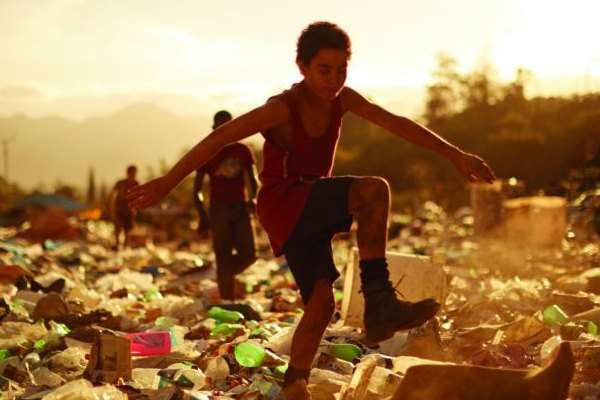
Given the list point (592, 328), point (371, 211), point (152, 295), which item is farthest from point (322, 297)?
point (152, 295)

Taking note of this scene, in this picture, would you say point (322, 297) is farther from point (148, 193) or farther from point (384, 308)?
point (148, 193)

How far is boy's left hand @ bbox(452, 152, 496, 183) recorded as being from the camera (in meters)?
2.76

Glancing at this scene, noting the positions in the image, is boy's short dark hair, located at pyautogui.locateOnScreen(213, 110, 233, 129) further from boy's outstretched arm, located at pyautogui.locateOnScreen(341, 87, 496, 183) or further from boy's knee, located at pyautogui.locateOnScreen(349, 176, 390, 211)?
boy's knee, located at pyautogui.locateOnScreen(349, 176, 390, 211)

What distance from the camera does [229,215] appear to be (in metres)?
5.63

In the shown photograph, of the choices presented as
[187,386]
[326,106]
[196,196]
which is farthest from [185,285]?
[326,106]

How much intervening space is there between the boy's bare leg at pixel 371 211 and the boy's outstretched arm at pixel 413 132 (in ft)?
1.18

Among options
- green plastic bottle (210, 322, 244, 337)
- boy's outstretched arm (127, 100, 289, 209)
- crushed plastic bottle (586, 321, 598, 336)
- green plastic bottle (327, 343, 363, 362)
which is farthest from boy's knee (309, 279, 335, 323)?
crushed plastic bottle (586, 321, 598, 336)

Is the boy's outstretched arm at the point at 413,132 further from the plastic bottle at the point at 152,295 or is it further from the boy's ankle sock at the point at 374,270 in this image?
the plastic bottle at the point at 152,295

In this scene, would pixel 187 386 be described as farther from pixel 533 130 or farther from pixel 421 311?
pixel 533 130

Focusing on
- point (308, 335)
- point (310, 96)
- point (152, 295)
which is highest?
point (310, 96)

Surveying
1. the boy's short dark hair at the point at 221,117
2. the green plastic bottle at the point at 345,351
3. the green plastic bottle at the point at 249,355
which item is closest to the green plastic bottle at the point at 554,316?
the green plastic bottle at the point at 345,351

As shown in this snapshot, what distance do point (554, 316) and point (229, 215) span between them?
2.60m

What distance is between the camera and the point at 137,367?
3535 millimetres

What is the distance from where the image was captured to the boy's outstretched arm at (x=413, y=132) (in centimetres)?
278
